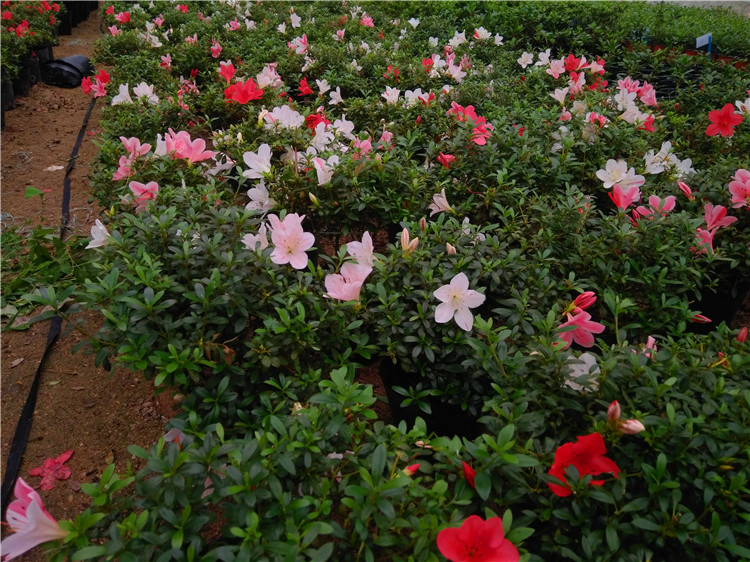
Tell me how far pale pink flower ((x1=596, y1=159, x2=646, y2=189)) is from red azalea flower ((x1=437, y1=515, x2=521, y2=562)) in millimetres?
1521

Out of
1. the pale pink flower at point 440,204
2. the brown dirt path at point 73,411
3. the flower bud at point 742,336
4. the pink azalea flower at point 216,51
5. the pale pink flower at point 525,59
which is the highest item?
the flower bud at point 742,336

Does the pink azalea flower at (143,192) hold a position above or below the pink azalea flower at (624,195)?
below

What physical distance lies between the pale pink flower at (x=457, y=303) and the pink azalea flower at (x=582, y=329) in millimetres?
233

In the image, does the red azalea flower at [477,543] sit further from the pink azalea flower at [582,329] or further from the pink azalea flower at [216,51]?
the pink azalea flower at [216,51]

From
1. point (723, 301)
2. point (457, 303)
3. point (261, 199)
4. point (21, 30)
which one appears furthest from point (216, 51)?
point (723, 301)

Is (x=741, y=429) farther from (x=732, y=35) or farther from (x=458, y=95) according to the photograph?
(x=732, y=35)

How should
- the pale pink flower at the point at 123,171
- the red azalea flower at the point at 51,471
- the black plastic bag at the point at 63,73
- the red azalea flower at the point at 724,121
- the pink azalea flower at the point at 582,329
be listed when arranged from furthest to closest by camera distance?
the black plastic bag at the point at 63,73, the red azalea flower at the point at 724,121, the pale pink flower at the point at 123,171, the red azalea flower at the point at 51,471, the pink azalea flower at the point at 582,329

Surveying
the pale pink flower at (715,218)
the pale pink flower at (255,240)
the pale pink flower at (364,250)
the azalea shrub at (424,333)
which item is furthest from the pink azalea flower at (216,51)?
the pale pink flower at (715,218)

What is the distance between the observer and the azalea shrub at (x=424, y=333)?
984mm

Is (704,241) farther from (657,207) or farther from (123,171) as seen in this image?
(123,171)

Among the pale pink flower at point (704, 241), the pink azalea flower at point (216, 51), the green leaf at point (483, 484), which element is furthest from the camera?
the pink azalea flower at point (216, 51)

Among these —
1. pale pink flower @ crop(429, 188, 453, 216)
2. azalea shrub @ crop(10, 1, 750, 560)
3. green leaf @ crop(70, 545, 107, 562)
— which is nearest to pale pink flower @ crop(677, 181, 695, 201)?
azalea shrub @ crop(10, 1, 750, 560)

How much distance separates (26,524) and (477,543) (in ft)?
2.52

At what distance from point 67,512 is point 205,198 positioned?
41.9 inches
